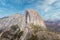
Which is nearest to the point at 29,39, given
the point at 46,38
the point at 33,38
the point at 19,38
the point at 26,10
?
the point at 33,38

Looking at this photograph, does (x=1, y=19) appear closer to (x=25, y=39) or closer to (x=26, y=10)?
(x=26, y=10)

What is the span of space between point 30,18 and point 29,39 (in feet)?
23.1

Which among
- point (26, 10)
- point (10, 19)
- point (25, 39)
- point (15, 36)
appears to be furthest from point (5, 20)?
point (25, 39)

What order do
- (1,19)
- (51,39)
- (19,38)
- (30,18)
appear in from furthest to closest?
(1,19)
(30,18)
(19,38)
(51,39)

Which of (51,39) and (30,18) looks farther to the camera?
(30,18)

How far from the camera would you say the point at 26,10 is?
19.2 metres

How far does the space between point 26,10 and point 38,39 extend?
29.0 feet

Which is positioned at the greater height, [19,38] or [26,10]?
[26,10]

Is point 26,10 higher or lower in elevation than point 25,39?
higher

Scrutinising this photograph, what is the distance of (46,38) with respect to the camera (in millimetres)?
10453

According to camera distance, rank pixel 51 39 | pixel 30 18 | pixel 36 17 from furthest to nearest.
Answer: pixel 36 17 < pixel 30 18 < pixel 51 39

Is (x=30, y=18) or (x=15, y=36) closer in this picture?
(x=15, y=36)

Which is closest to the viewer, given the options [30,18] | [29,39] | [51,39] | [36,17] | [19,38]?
[51,39]

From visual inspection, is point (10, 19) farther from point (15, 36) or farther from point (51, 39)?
point (51, 39)
